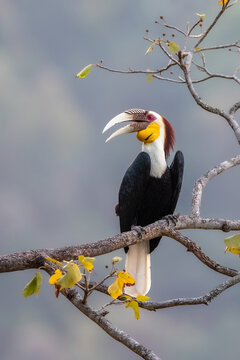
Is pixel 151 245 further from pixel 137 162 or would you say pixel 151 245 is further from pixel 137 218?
pixel 137 162

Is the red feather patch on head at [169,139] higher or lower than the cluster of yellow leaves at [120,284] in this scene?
higher

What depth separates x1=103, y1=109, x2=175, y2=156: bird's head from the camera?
368cm

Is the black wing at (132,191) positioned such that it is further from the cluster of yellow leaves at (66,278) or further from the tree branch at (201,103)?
the cluster of yellow leaves at (66,278)

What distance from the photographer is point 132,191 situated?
344 cm

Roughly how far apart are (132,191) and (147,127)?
0.52 meters

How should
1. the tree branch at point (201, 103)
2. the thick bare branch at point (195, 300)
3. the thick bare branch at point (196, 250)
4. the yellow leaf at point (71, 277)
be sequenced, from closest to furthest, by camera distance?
the yellow leaf at point (71, 277) < the thick bare branch at point (195, 300) < the thick bare branch at point (196, 250) < the tree branch at point (201, 103)

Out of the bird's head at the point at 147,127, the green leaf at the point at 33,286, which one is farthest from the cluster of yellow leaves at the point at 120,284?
the bird's head at the point at 147,127

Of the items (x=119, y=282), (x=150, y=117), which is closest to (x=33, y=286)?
(x=119, y=282)

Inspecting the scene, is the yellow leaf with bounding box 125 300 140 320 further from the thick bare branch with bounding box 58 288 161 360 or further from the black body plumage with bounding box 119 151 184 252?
the black body plumage with bounding box 119 151 184 252

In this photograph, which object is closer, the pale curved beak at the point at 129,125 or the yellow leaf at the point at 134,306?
the yellow leaf at the point at 134,306

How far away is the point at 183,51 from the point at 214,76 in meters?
0.35

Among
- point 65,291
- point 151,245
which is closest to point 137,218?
point 151,245

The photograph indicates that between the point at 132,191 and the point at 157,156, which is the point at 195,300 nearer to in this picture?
the point at 132,191

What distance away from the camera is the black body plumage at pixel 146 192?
3436 millimetres
